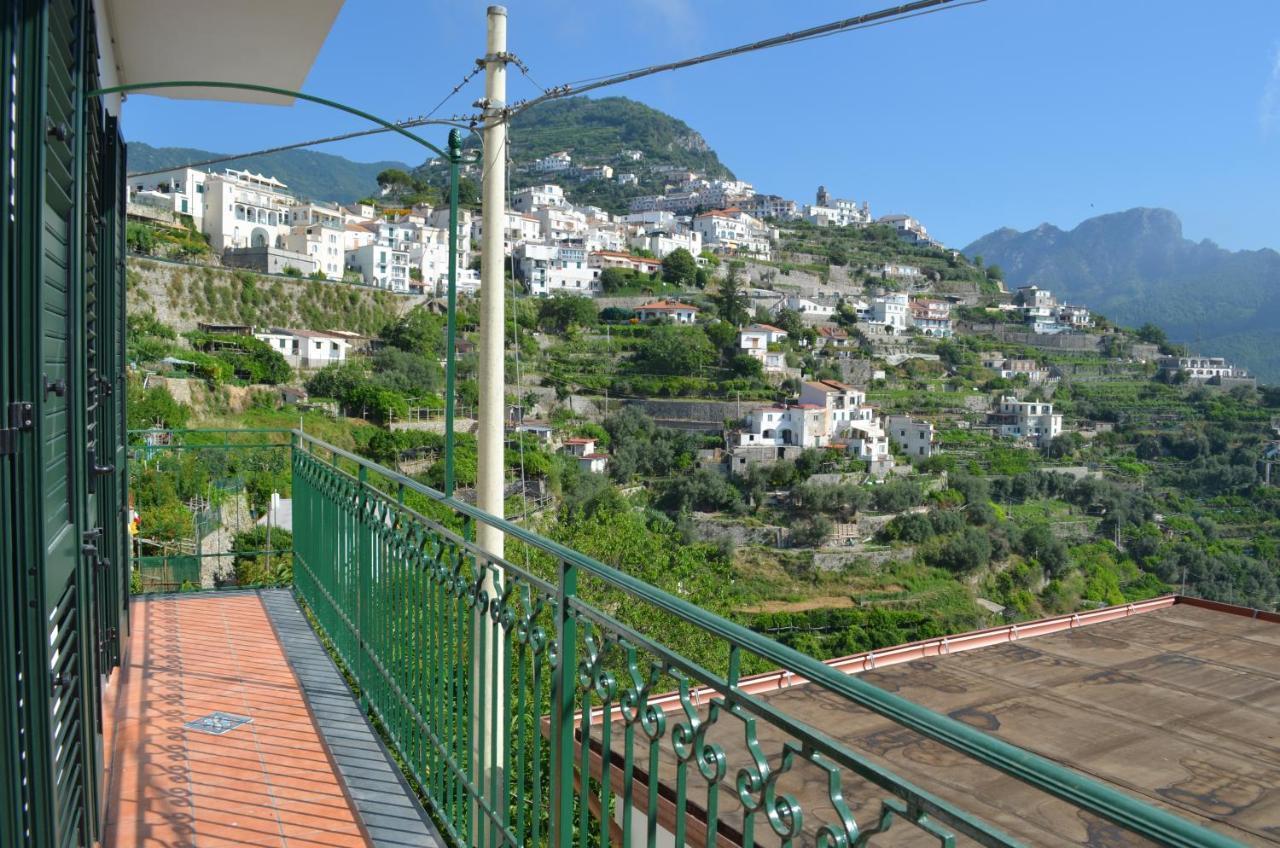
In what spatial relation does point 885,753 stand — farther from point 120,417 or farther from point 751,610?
point 751,610

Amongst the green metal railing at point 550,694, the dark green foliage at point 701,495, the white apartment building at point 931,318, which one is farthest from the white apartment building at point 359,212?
the green metal railing at point 550,694

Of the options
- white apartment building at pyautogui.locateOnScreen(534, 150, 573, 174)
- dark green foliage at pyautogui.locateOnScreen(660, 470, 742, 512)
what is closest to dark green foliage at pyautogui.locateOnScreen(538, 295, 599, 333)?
dark green foliage at pyautogui.locateOnScreen(660, 470, 742, 512)

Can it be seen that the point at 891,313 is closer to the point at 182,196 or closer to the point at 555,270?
the point at 555,270

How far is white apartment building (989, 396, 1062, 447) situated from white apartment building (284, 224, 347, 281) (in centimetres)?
3712

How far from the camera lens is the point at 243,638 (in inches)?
146

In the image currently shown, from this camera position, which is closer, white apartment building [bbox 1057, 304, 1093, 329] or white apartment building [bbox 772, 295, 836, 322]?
white apartment building [bbox 772, 295, 836, 322]

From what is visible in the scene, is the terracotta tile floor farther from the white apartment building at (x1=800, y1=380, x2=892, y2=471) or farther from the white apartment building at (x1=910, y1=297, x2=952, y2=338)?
the white apartment building at (x1=910, y1=297, x2=952, y2=338)

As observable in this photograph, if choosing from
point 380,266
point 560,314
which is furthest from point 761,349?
point 380,266

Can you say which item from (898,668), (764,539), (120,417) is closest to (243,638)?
(120,417)

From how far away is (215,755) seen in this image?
2592 millimetres

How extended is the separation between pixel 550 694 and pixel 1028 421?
179ft

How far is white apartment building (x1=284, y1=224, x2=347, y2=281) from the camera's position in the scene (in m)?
46.4

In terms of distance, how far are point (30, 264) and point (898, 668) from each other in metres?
8.39

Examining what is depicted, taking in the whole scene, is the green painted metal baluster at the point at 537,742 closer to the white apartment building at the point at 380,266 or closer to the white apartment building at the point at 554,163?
the white apartment building at the point at 380,266
